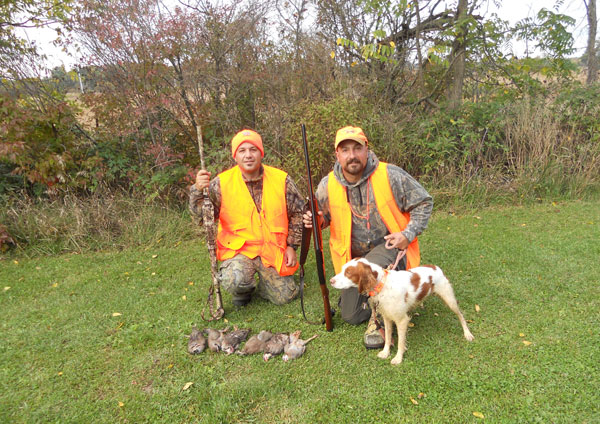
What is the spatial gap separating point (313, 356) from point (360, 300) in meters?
0.72

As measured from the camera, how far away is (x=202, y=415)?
279 cm

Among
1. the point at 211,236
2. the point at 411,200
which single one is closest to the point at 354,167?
the point at 411,200

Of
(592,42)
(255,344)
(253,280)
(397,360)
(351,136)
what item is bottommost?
(397,360)

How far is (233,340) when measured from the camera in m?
3.54

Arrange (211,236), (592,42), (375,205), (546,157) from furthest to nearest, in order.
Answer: (592,42) → (546,157) → (211,236) → (375,205)

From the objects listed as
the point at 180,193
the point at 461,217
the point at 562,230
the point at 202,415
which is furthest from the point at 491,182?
the point at 202,415

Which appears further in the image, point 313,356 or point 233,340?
point 233,340

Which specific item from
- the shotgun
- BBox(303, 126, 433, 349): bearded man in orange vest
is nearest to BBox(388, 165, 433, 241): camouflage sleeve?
BBox(303, 126, 433, 349): bearded man in orange vest

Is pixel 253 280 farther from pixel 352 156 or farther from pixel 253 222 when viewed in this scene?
pixel 352 156

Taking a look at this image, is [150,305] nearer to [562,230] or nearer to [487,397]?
[487,397]

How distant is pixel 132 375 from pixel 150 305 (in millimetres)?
1262

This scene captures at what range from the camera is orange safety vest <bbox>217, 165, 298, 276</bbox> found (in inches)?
159

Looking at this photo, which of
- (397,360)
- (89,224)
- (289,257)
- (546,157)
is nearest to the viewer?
(397,360)

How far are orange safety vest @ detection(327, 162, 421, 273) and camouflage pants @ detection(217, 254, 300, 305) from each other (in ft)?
2.39
